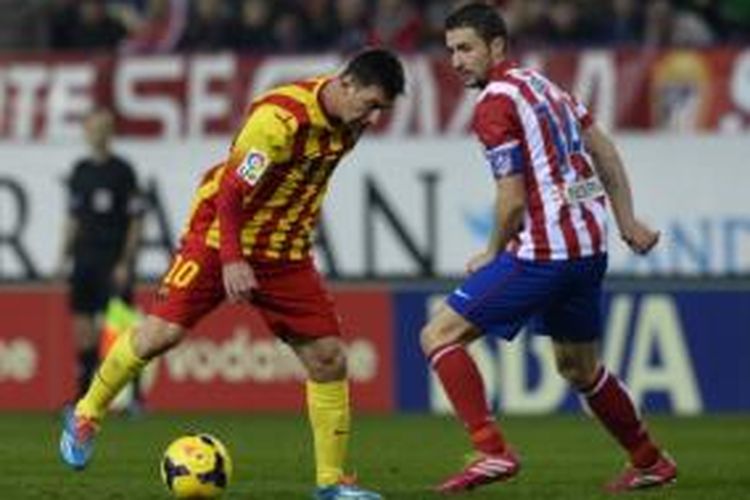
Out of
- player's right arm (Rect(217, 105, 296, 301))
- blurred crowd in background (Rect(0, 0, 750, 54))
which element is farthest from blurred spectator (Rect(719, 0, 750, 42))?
player's right arm (Rect(217, 105, 296, 301))

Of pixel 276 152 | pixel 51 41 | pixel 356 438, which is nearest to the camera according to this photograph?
pixel 276 152

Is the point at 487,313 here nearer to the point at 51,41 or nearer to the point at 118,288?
the point at 118,288

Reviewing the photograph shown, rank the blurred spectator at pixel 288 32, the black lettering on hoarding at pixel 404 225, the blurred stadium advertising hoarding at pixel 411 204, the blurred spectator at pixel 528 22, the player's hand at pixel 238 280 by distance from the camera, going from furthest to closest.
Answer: the blurred spectator at pixel 288 32 → the blurred spectator at pixel 528 22 → the black lettering on hoarding at pixel 404 225 → the blurred stadium advertising hoarding at pixel 411 204 → the player's hand at pixel 238 280

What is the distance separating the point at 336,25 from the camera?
2092 centimetres

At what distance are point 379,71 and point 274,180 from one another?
2.97ft

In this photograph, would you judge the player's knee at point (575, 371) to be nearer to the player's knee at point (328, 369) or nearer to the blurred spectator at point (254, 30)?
the player's knee at point (328, 369)

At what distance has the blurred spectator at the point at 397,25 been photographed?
2048cm

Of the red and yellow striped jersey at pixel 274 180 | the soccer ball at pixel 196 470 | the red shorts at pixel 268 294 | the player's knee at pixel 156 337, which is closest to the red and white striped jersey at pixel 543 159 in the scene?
the red and yellow striped jersey at pixel 274 180

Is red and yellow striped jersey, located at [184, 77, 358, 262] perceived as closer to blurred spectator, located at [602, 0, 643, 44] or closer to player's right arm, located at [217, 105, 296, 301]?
player's right arm, located at [217, 105, 296, 301]

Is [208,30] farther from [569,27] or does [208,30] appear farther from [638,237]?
[638,237]

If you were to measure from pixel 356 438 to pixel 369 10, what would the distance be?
6160 millimetres

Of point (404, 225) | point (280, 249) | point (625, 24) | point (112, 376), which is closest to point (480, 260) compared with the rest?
point (280, 249)

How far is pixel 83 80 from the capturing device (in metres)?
20.5

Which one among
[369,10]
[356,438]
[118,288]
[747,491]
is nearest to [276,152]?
[747,491]
